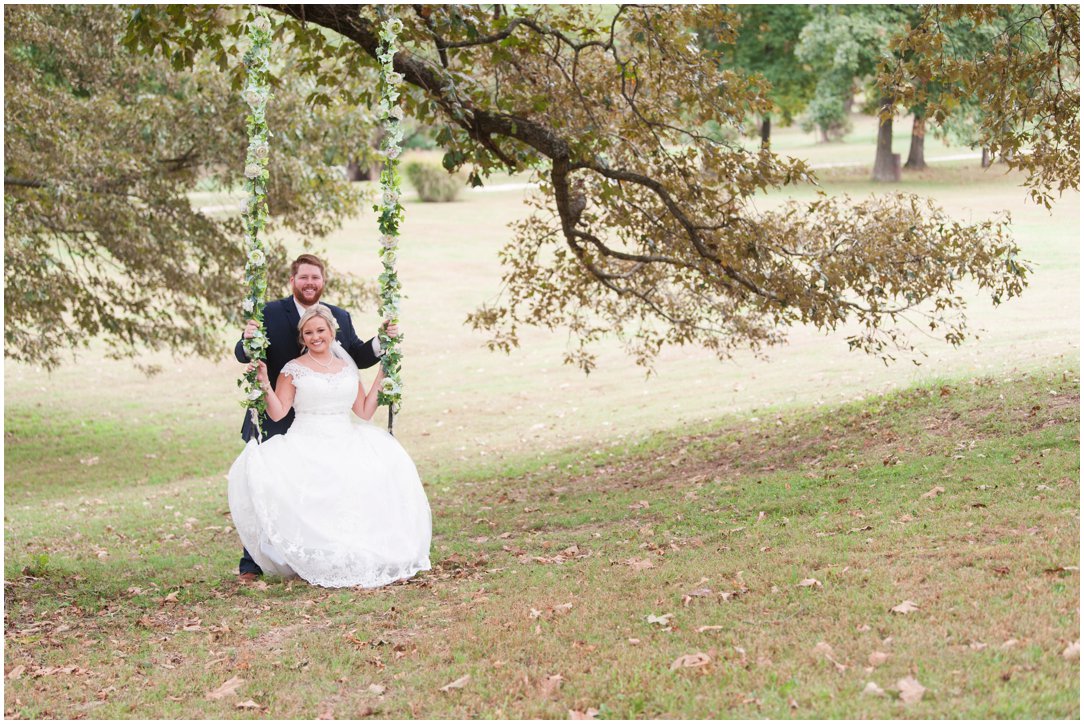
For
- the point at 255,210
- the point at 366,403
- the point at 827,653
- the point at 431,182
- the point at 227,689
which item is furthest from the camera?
the point at 431,182

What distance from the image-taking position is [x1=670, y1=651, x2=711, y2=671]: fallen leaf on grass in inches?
219

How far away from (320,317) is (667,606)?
11.3ft

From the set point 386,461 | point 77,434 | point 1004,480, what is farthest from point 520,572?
point 77,434

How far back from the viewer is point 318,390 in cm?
844

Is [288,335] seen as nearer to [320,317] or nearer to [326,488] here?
[320,317]

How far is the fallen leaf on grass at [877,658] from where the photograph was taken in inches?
210

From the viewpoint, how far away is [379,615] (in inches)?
285

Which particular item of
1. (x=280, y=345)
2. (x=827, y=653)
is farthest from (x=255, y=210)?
(x=827, y=653)

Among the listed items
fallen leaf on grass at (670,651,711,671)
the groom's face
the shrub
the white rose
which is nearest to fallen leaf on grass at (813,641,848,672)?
fallen leaf on grass at (670,651,711,671)

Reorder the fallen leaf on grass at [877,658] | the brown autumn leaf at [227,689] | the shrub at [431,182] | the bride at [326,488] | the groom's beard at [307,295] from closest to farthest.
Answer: the fallen leaf on grass at [877,658] → the brown autumn leaf at [227,689] → the bride at [326,488] → the groom's beard at [307,295] → the shrub at [431,182]

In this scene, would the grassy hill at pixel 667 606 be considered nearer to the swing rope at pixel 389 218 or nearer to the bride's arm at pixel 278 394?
the bride's arm at pixel 278 394

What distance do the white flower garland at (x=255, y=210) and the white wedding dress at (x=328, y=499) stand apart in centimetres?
33

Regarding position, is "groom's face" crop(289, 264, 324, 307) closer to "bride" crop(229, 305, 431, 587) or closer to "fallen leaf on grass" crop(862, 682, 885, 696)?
"bride" crop(229, 305, 431, 587)

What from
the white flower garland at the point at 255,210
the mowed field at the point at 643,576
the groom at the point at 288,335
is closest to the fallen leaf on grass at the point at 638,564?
the mowed field at the point at 643,576
